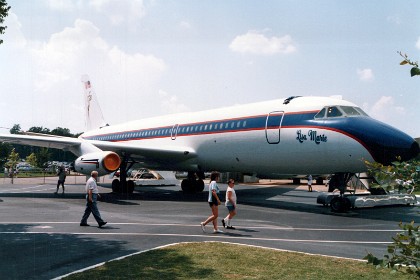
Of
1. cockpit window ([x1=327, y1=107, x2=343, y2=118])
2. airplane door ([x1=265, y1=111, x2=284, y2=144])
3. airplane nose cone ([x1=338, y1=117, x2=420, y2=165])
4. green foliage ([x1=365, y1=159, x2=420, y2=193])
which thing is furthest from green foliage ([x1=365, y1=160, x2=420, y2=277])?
airplane door ([x1=265, y1=111, x2=284, y2=144])

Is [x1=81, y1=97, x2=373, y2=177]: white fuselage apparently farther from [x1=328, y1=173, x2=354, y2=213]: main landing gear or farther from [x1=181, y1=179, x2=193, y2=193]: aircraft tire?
[x1=181, y1=179, x2=193, y2=193]: aircraft tire

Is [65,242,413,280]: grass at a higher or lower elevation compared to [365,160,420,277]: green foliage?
lower

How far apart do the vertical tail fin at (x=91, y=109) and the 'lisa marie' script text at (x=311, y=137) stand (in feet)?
77.6

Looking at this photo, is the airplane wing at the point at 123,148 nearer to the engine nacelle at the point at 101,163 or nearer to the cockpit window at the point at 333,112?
the engine nacelle at the point at 101,163

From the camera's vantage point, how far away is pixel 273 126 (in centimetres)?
1636

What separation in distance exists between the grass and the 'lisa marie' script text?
23.6ft

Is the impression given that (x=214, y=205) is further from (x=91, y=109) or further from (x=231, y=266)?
(x=91, y=109)

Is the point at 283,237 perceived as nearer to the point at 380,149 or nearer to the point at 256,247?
the point at 256,247

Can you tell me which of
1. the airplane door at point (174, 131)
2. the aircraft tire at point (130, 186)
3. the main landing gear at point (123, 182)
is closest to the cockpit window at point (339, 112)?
the airplane door at point (174, 131)

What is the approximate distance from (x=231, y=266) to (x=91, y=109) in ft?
105

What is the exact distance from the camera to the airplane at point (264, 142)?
45.0 ft

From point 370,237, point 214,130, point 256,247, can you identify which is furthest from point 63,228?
point 214,130

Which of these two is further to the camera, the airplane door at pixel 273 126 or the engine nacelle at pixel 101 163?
the engine nacelle at pixel 101 163

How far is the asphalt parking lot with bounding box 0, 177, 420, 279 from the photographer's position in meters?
7.86
